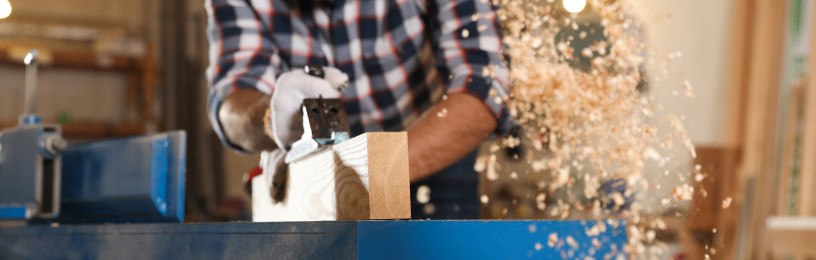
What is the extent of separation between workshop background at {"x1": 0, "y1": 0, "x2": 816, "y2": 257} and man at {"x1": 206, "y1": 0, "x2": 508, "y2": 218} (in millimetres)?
299

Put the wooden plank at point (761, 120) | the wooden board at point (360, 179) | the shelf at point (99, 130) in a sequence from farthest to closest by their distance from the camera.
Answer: the shelf at point (99, 130), the wooden plank at point (761, 120), the wooden board at point (360, 179)

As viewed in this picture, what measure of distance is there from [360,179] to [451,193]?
834 millimetres

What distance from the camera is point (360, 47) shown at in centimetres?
177

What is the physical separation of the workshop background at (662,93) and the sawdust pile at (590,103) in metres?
0.06

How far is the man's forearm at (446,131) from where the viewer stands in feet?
5.15

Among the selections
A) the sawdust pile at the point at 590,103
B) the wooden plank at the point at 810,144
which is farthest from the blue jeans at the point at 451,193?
the wooden plank at the point at 810,144

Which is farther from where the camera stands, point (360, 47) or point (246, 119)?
point (360, 47)

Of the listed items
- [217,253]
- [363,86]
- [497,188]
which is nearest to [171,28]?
[497,188]

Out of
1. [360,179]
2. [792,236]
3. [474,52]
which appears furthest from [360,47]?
[792,236]

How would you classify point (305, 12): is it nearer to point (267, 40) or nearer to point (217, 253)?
point (267, 40)

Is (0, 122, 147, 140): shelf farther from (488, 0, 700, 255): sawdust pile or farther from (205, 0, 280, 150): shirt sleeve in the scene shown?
(488, 0, 700, 255): sawdust pile

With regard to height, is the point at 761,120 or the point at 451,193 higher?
the point at 761,120

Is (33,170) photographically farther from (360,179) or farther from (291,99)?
→ (360,179)

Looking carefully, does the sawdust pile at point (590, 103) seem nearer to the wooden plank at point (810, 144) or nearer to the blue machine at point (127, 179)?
the blue machine at point (127, 179)
